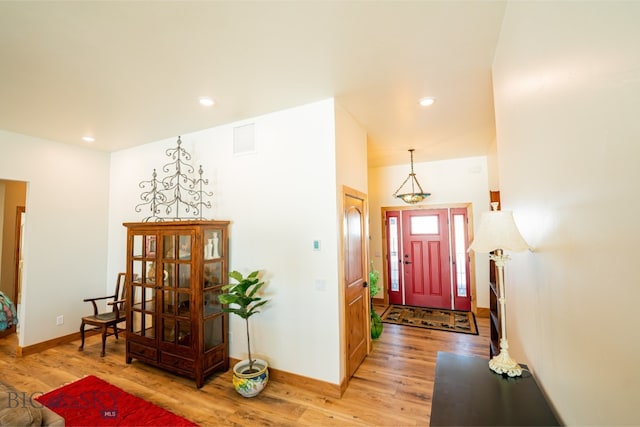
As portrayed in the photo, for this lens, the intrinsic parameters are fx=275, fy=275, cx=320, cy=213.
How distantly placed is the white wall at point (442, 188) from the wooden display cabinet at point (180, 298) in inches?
141

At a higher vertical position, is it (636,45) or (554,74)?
(554,74)

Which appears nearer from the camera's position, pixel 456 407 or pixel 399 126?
pixel 456 407

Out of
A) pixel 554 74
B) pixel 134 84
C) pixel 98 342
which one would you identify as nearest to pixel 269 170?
pixel 134 84

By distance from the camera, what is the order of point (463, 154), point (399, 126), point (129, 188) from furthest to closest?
point (463, 154)
point (129, 188)
point (399, 126)

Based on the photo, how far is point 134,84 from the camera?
247 cm

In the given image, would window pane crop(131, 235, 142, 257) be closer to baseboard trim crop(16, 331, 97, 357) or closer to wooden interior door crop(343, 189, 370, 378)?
baseboard trim crop(16, 331, 97, 357)

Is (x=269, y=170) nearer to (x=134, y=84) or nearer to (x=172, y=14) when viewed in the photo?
(x=134, y=84)

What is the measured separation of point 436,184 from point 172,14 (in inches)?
196

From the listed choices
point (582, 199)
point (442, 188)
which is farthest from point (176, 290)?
point (442, 188)

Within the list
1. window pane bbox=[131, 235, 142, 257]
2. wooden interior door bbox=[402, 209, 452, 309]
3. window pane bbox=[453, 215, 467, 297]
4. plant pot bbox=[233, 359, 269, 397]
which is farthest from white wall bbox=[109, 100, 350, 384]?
window pane bbox=[453, 215, 467, 297]

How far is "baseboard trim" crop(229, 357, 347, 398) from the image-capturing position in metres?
2.63

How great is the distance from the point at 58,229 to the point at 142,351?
2.30 meters

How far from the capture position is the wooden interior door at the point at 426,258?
5.42 m

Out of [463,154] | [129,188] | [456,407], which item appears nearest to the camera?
[456,407]
